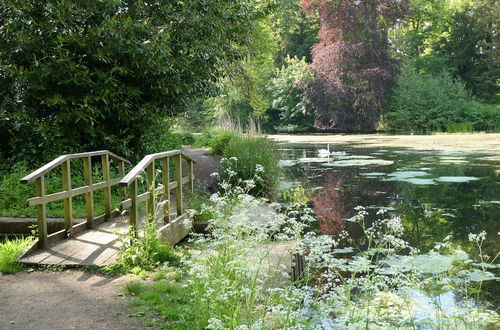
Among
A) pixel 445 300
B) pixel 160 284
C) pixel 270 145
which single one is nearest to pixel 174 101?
pixel 270 145

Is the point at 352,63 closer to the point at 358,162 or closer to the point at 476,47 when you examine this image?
the point at 476,47

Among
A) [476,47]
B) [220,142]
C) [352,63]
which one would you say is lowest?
[220,142]

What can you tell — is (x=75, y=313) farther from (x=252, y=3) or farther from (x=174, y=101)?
(x=252, y=3)

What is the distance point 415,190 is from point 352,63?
840 inches

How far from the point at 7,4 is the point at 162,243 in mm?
5079

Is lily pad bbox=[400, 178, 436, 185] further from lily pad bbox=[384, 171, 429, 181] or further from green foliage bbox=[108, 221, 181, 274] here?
green foliage bbox=[108, 221, 181, 274]

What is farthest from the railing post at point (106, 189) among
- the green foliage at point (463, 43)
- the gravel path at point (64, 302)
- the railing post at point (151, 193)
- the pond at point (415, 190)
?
the green foliage at point (463, 43)

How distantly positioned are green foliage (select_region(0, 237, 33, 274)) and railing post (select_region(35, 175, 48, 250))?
0.14 m

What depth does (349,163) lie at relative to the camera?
1454 cm

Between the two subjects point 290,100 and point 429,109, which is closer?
point 429,109

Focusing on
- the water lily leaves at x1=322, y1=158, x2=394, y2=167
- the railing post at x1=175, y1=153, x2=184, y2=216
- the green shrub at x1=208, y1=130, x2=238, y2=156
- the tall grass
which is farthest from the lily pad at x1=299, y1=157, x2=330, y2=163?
the railing post at x1=175, y1=153, x2=184, y2=216

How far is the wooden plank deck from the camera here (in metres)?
4.89

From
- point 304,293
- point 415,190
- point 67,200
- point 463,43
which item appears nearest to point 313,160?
point 415,190

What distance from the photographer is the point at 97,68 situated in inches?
339
